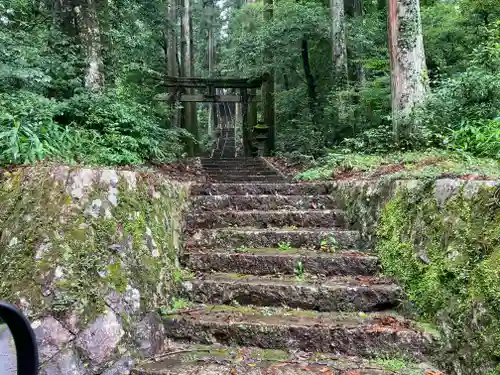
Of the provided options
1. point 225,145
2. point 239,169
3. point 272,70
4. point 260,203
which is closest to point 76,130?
point 260,203

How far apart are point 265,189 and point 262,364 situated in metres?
2.67

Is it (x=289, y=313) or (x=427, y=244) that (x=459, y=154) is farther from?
(x=289, y=313)

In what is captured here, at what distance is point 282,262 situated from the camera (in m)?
3.40

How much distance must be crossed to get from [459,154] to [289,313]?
2.74 metres

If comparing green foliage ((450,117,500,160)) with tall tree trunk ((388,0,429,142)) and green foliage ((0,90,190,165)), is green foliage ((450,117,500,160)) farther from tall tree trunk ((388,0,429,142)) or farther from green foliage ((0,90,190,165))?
green foliage ((0,90,190,165))

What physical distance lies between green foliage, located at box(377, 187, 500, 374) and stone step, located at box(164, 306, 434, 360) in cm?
23

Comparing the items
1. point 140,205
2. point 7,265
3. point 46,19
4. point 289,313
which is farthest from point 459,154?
point 46,19

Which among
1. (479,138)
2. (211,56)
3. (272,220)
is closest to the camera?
(272,220)

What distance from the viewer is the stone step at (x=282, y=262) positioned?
11.0 feet

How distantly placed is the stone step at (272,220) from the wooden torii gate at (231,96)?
789cm

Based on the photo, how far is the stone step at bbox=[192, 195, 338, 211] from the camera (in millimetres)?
4492

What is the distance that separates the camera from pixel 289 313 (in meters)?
2.93

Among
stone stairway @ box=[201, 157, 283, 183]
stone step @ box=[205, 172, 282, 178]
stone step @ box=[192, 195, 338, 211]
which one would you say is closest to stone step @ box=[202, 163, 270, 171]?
stone stairway @ box=[201, 157, 283, 183]

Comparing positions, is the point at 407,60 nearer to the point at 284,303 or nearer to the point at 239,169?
the point at 239,169
